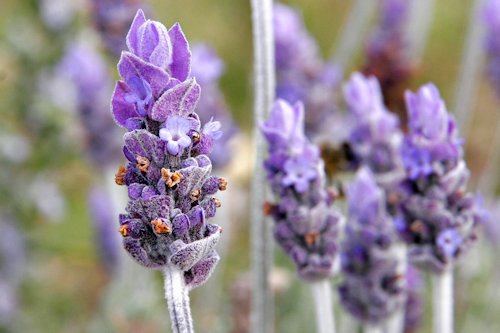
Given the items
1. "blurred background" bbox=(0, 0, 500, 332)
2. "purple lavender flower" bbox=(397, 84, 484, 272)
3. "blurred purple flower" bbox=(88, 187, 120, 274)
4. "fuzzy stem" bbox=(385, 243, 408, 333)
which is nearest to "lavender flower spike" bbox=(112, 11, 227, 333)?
"purple lavender flower" bbox=(397, 84, 484, 272)

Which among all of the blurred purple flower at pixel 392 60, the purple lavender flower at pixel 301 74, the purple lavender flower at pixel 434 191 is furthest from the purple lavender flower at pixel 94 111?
the purple lavender flower at pixel 434 191

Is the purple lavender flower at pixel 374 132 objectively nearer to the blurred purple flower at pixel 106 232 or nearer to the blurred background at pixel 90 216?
the blurred background at pixel 90 216

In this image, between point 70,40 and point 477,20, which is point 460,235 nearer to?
point 477,20

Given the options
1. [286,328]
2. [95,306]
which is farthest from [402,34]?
[95,306]

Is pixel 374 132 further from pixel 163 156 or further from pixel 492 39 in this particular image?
pixel 492 39

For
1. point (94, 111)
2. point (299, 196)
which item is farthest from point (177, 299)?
point (94, 111)

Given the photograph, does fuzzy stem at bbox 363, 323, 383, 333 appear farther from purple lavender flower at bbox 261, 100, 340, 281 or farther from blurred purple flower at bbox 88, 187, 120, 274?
blurred purple flower at bbox 88, 187, 120, 274

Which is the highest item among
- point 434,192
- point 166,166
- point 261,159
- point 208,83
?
point 208,83
